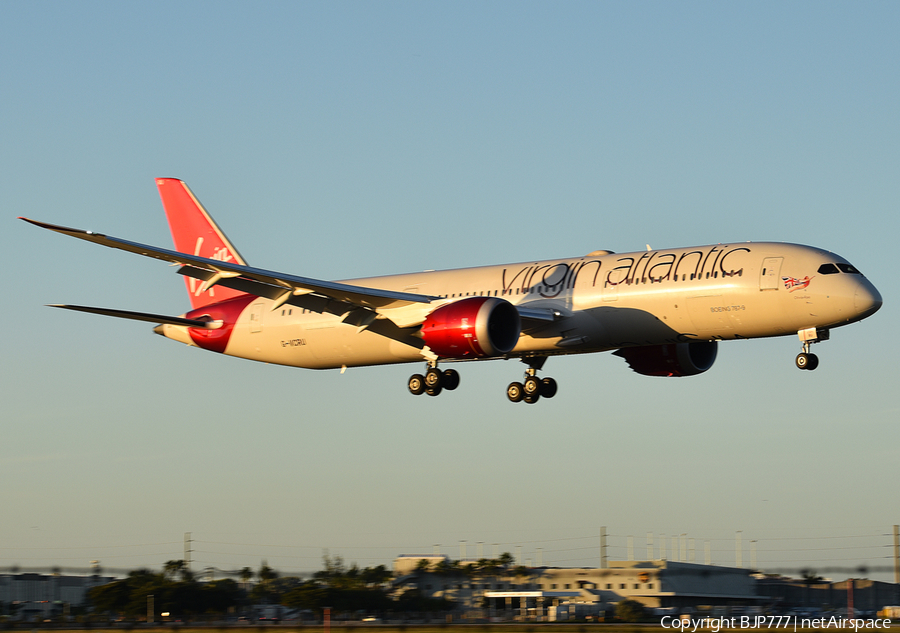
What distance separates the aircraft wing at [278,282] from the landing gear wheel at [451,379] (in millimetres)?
2677

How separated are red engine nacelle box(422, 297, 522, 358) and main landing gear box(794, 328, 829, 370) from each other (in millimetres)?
8670

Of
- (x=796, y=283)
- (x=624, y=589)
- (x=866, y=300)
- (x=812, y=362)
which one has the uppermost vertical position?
(x=796, y=283)

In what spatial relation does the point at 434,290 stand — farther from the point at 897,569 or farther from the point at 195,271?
the point at 897,569

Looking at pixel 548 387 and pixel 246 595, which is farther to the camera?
pixel 246 595

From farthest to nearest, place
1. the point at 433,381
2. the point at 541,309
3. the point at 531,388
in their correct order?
1. the point at 531,388
2. the point at 433,381
3. the point at 541,309

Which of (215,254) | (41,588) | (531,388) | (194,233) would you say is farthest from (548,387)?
(41,588)

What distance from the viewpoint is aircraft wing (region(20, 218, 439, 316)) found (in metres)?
31.5

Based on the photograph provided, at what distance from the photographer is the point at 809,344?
3259 centimetres

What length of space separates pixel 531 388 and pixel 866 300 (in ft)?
41.6

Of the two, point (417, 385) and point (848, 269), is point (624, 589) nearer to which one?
point (417, 385)

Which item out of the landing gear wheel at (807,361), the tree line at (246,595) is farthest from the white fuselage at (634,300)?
the tree line at (246,595)

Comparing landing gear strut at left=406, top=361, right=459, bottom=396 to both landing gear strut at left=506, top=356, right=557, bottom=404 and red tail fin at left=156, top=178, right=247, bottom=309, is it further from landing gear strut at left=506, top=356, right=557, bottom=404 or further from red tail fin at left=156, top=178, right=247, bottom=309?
red tail fin at left=156, top=178, right=247, bottom=309

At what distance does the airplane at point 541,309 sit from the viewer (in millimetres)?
31844

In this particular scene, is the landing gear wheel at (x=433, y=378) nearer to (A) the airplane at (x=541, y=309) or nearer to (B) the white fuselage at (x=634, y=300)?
→ (A) the airplane at (x=541, y=309)
